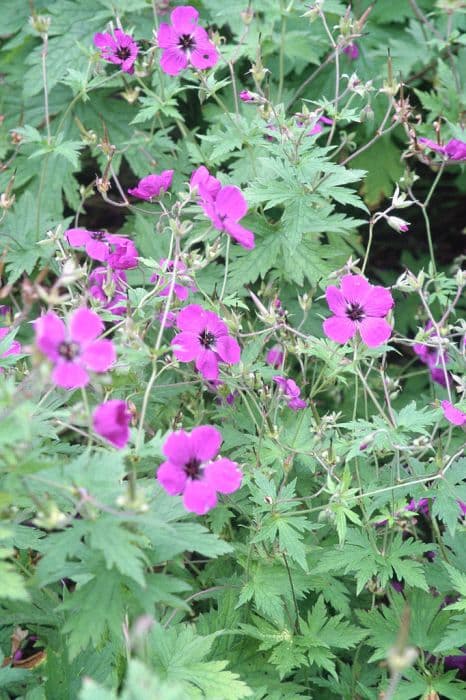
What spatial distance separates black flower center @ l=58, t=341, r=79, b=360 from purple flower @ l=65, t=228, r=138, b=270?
75 cm

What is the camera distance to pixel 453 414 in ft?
6.24

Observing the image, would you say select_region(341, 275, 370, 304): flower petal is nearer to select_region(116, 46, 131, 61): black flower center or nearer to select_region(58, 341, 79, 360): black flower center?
select_region(58, 341, 79, 360): black flower center

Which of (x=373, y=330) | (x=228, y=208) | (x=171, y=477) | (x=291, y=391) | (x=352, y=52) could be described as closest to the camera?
(x=171, y=477)

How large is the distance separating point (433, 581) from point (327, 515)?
446 millimetres

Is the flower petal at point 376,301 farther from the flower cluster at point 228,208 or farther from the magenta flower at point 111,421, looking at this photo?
the magenta flower at point 111,421

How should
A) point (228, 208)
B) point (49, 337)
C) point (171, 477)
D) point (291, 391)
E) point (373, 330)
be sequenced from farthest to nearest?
1. point (291, 391)
2. point (373, 330)
3. point (228, 208)
4. point (171, 477)
5. point (49, 337)

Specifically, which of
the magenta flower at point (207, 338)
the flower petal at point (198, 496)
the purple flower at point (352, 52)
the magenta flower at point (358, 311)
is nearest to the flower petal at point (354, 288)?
the magenta flower at point (358, 311)

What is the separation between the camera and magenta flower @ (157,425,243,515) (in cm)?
142

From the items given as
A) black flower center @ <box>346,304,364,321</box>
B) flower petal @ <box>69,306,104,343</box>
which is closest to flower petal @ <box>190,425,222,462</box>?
flower petal @ <box>69,306,104,343</box>

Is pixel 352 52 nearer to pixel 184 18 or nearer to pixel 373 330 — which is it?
pixel 184 18

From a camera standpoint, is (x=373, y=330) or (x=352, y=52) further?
(x=352, y=52)

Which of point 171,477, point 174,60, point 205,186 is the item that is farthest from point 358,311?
point 174,60

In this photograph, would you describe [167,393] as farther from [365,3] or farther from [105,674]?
[365,3]

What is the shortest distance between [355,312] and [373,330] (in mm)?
55
